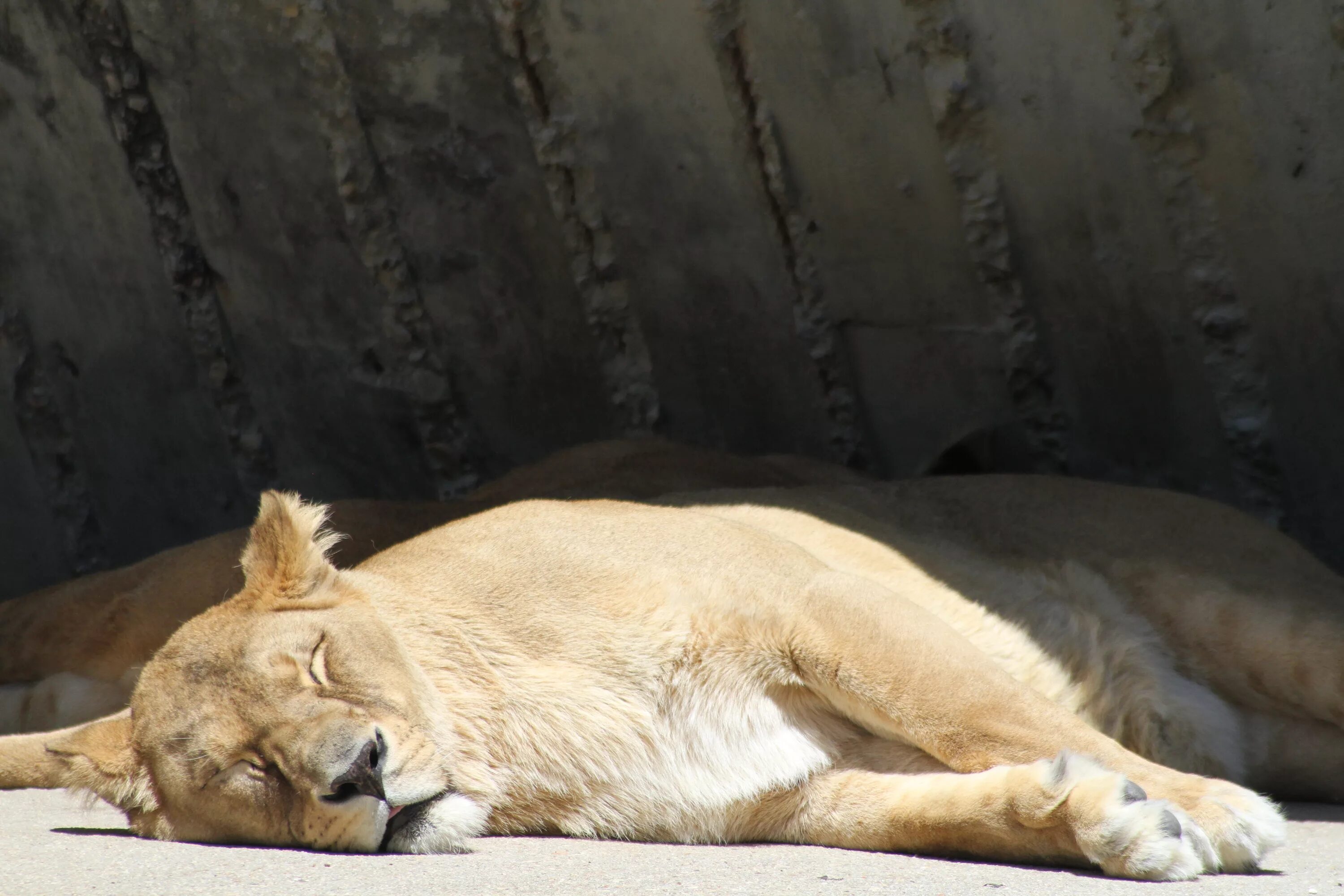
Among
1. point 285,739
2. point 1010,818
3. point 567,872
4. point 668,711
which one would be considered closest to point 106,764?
point 285,739

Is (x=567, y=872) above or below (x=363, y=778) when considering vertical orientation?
below

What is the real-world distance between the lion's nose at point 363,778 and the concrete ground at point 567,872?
12 cm

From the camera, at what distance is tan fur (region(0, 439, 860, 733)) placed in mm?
4375

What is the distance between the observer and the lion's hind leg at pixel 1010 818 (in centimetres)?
258

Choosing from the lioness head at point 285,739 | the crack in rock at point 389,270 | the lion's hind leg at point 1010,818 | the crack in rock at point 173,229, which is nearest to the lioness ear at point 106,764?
the lioness head at point 285,739

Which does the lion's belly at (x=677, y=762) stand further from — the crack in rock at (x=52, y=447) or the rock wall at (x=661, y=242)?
the crack in rock at (x=52, y=447)

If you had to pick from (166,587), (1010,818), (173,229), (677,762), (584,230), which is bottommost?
(1010,818)

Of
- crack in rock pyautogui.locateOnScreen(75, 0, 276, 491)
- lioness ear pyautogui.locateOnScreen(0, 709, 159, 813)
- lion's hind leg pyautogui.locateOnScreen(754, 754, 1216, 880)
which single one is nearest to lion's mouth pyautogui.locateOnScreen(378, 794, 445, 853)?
lioness ear pyautogui.locateOnScreen(0, 709, 159, 813)

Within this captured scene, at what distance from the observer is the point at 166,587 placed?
443cm

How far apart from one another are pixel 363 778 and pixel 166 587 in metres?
1.88

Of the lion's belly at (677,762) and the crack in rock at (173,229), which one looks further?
the crack in rock at (173,229)

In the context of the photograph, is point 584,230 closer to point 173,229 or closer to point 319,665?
point 173,229

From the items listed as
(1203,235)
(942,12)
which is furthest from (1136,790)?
(942,12)

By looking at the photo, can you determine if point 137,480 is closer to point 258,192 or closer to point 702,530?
point 258,192
